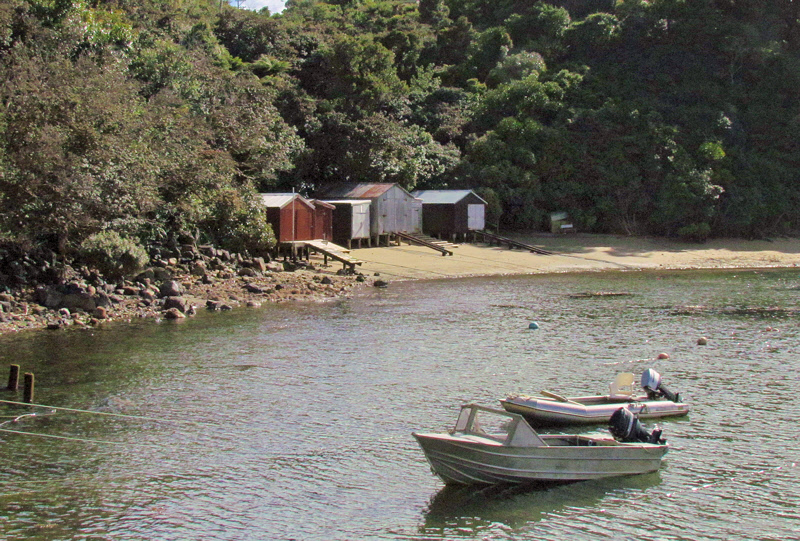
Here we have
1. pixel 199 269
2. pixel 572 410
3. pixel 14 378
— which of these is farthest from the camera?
pixel 199 269

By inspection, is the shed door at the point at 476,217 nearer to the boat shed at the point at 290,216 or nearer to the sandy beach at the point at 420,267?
the sandy beach at the point at 420,267

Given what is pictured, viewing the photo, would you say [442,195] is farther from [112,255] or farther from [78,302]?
[78,302]

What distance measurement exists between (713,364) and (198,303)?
21.4m

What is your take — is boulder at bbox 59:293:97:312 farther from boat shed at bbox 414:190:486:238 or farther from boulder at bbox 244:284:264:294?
boat shed at bbox 414:190:486:238

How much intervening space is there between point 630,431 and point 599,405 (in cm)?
314

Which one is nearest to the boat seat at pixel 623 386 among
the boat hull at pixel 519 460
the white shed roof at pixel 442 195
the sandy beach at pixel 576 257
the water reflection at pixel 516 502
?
the water reflection at pixel 516 502

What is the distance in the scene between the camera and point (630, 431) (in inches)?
656

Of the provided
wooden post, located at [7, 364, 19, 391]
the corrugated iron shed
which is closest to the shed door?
the corrugated iron shed

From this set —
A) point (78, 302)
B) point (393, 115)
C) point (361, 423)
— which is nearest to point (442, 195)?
point (393, 115)

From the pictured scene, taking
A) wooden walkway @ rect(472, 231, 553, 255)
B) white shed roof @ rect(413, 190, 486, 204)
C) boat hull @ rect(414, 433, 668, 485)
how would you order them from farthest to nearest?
white shed roof @ rect(413, 190, 486, 204) → wooden walkway @ rect(472, 231, 553, 255) → boat hull @ rect(414, 433, 668, 485)

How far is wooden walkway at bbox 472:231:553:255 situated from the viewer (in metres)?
57.6

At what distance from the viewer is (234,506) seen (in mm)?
14406

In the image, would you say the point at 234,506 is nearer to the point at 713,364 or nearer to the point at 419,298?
the point at 713,364

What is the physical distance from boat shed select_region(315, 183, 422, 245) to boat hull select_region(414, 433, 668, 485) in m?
40.2
